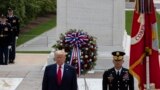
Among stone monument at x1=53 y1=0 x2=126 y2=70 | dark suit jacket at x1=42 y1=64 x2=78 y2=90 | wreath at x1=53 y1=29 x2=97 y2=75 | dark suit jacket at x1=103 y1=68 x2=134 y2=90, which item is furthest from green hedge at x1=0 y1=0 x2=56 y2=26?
dark suit jacket at x1=103 y1=68 x2=134 y2=90

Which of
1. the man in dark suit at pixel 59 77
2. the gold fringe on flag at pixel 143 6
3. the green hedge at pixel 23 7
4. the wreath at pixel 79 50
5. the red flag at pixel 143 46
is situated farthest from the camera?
the green hedge at pixel 23 7

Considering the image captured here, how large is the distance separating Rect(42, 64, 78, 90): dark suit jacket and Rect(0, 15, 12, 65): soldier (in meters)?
7.27

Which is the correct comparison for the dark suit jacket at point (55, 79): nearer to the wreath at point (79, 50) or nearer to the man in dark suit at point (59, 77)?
the man in dark suit at point (59, 77)

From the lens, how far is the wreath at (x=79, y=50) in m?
10.9

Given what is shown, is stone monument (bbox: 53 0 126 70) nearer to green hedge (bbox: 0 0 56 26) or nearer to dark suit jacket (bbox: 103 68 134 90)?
dark suit jacket (bbox: 103 68 134 90)

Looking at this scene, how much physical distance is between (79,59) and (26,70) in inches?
140

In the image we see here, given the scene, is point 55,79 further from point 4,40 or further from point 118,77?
point 4,40

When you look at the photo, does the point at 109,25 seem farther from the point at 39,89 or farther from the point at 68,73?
the point at 68,73

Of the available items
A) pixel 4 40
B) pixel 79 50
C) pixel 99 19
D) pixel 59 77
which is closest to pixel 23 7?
pixel 4 40

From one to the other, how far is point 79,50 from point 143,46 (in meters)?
2.66

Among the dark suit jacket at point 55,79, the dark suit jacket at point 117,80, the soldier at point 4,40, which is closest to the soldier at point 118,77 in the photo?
the dark suit jacket at point 117,80

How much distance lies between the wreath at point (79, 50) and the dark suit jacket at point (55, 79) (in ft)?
10.5

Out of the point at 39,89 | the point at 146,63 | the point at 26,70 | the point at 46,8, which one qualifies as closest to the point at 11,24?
the point at 26,70

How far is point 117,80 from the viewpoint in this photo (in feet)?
24.9
